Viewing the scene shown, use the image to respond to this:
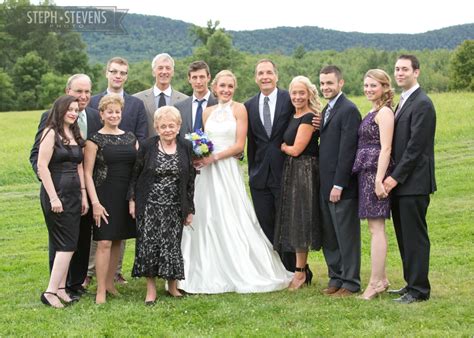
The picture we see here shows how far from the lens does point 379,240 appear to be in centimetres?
790

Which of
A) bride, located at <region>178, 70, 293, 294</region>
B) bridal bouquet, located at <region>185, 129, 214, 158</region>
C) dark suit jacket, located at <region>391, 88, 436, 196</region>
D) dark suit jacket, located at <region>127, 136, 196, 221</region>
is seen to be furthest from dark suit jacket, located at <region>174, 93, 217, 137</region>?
dark suit jacket, located at <region>391, 88, 436, 196</region>

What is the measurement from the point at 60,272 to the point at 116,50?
402 feet

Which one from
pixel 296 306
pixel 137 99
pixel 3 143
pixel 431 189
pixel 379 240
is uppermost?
pixel 137 99

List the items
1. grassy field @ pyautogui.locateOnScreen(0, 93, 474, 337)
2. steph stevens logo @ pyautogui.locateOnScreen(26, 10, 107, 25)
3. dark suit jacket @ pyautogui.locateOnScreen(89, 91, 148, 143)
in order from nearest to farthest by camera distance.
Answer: grassy field @ pyautogui.locateOnScreen(0, 93, 474, 337), dark suit jacket @ pyautogui.locateOnScreen(89, 91, 148, 143), steph stevens logo @ pyautogui.locateOnScreen(26, 10, 107, 25)

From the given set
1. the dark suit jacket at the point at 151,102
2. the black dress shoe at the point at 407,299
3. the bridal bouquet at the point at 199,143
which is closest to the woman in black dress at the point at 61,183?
the bridal bouquet at the point at 199,143

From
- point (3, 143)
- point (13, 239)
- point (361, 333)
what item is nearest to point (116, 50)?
point (3, 143)

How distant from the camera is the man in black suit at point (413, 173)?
7465 millimetres

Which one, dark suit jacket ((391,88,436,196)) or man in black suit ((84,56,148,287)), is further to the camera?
man in black suit ((84,56,148,287))

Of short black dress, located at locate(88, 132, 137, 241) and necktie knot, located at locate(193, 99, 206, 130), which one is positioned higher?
necktie knot, located at locate(193, 99, 206, 130)

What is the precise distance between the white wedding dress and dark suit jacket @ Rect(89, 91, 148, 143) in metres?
0.79

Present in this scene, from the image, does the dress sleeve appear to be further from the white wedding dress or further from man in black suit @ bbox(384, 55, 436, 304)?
man in black suit @ bbox(384, 55, 436, 304)

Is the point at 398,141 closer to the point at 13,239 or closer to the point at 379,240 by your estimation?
the point at 379,240

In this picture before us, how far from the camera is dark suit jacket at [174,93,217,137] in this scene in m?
9.08

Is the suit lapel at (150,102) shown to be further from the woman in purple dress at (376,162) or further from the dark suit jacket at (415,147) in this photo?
the dark suit jacket at (415,147)
